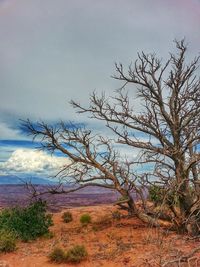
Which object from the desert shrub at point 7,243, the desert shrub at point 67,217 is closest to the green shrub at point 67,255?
the desert shrub at point 7,243

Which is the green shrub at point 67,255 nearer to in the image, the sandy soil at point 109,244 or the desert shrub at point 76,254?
the desert shrub at point 76,254

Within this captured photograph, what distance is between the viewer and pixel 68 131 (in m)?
16.5

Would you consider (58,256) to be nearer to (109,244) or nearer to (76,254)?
(76,254)

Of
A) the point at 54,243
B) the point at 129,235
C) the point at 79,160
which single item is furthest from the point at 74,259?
the point at 79,160

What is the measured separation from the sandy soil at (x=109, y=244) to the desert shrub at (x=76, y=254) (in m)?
0.18

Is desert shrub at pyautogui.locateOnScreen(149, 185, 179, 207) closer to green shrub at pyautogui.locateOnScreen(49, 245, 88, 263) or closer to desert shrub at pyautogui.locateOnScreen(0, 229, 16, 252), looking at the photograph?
green shrub at pyautogui.locateOnScreen(49, 245, 88, 263)

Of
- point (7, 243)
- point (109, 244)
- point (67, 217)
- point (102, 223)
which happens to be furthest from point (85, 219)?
point (7, 243)

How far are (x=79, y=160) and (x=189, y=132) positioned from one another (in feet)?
14.6

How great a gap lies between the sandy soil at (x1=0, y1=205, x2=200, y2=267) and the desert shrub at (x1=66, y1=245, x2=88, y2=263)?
0.18m

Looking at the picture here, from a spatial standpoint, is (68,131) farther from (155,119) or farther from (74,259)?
(74,259)

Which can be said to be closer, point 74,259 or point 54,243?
point 74,259

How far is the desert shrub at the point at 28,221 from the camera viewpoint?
16.1 metres

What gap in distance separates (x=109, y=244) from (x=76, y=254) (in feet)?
6.75

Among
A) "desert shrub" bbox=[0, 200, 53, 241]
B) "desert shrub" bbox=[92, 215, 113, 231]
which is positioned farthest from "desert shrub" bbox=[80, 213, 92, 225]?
"desert shrub" bbox=[0, 200, 53, 241]
